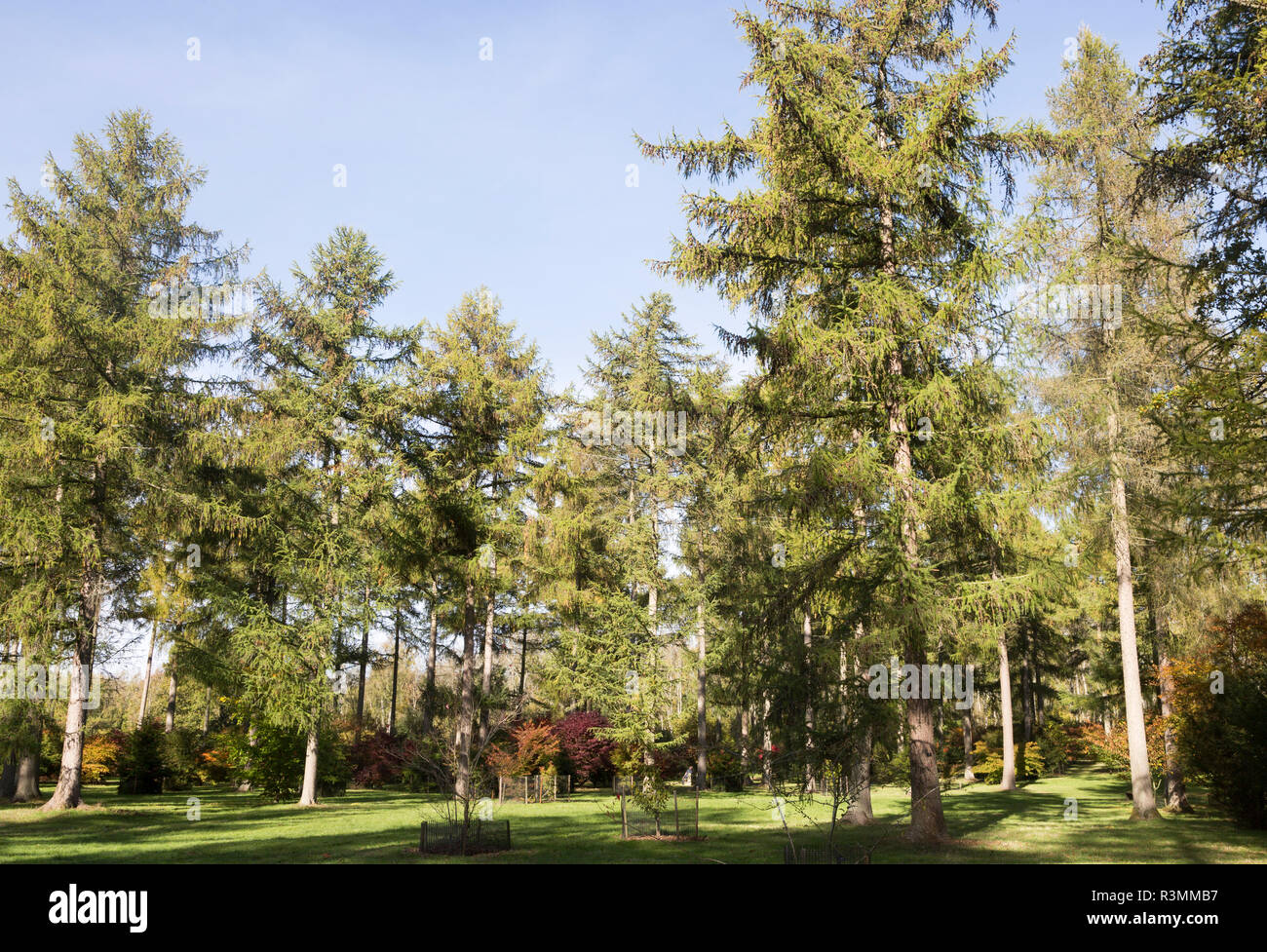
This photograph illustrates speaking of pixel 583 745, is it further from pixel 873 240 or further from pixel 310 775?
pixel 873 240

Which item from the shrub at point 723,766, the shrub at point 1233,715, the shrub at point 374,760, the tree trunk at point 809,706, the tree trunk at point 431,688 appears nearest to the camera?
the tree trunk at point 809,706

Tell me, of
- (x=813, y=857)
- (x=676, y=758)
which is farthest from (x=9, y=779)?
(x=813, y=857)

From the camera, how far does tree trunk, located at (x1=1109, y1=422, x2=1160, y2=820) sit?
54.3ft

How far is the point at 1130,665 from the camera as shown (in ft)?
55.2

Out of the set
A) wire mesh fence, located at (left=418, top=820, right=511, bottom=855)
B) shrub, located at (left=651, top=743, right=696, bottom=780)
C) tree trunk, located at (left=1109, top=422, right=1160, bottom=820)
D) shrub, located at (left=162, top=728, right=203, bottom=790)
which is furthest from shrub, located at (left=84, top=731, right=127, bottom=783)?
tree trunk, located at (left=1109, top=422, right=1160, bottom=820)

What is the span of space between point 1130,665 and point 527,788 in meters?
16.7

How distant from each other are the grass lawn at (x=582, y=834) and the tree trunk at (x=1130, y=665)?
638 millimetres

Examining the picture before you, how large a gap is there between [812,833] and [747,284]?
1010cm

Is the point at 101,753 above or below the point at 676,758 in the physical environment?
above

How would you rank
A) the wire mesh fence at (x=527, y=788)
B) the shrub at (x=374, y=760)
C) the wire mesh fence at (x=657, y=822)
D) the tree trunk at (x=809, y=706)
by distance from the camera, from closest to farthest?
the tree trunk at (x=809, y=706)
the wire mesh fence at (x=657, y=822)
the wire mesh fence at (x=527, y=788)
the shrub at (x=374, y=760)

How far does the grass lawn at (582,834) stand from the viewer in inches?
469

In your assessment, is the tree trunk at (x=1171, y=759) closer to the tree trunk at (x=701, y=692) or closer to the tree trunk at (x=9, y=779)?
the tree trunk at (x=701, y=692)

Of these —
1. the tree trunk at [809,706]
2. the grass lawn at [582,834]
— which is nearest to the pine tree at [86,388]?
the grass lawn at [582,834]

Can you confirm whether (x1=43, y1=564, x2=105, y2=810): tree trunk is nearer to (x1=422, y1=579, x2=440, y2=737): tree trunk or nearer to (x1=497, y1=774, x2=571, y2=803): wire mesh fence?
(x1=497, y1=774, x2=571, y2=803): wire mesh fence
